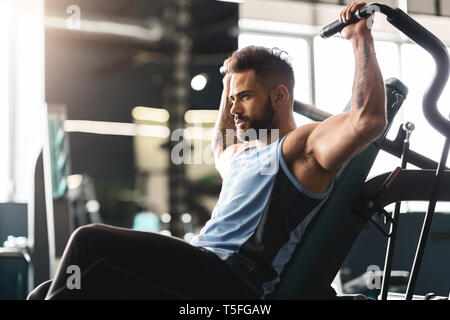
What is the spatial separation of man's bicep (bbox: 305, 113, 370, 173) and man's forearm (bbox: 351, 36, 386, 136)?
0.03 meters

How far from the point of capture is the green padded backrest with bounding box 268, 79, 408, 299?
1215mm

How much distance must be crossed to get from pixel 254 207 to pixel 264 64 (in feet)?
1.38

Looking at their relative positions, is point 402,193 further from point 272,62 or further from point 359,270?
point 359,270

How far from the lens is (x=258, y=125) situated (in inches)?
54.4

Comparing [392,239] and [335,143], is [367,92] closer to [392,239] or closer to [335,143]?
[335,143]

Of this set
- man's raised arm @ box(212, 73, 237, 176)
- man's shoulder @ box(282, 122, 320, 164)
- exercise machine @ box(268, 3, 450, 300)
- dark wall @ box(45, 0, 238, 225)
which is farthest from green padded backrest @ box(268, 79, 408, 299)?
dark wall @ box(45, 0, 238, 225)

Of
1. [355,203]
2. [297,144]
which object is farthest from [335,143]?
[355,203]

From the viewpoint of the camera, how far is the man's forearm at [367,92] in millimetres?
1083

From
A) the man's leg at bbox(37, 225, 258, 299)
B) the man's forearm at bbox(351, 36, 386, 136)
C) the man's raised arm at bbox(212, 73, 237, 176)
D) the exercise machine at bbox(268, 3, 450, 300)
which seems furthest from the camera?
the man's raised arm at bbox(212, 73, 237, 176)

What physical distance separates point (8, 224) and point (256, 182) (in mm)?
3482

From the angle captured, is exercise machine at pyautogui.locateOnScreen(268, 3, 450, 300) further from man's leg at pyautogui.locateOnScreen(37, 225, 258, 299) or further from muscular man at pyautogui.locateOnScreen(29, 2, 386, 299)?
man's leg at pyautogui.locateOnScreen(37, 225, 258, 299)

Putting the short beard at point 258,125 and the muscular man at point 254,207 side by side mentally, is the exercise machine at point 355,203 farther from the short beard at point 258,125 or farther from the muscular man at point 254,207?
the short beard at point 258,125
